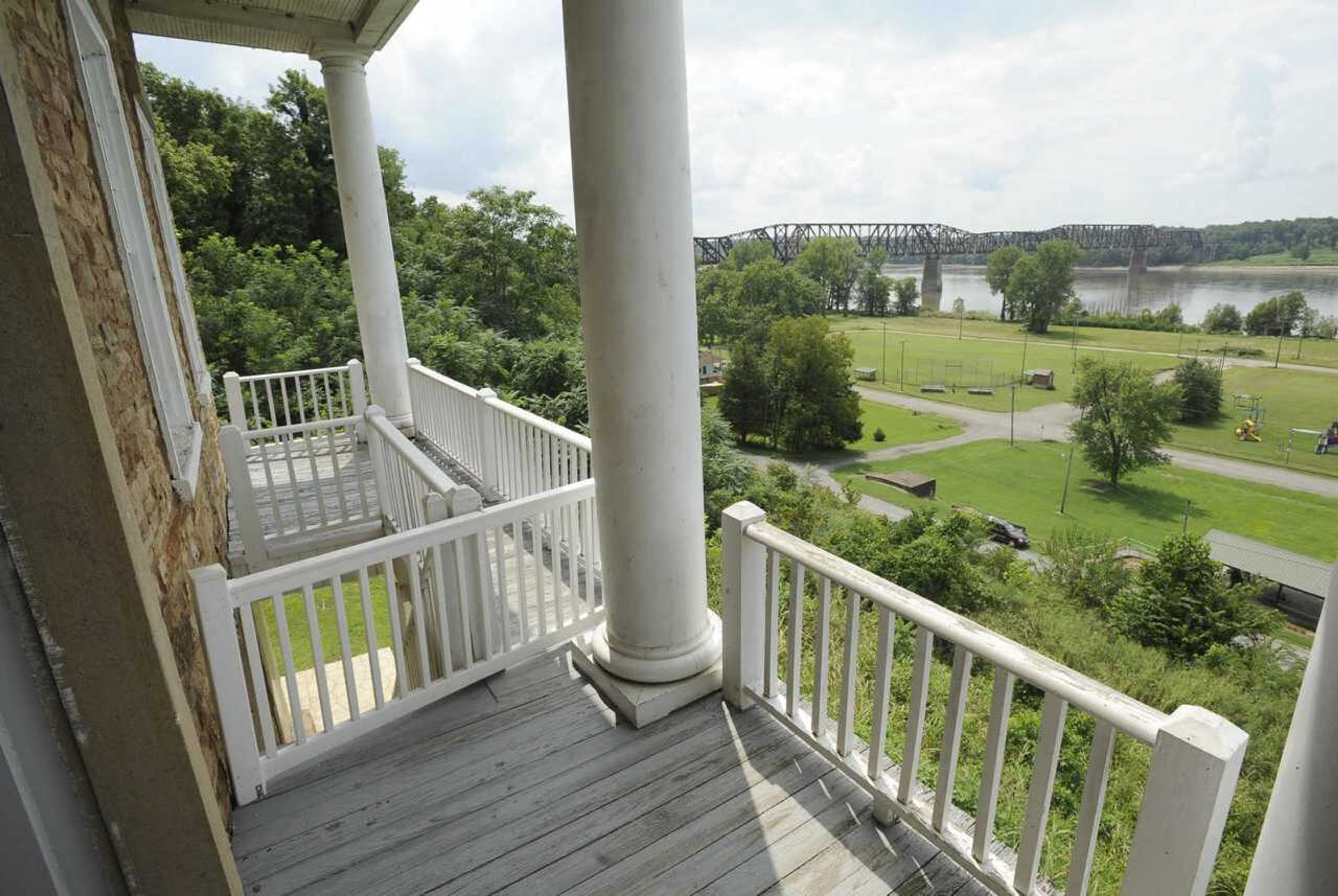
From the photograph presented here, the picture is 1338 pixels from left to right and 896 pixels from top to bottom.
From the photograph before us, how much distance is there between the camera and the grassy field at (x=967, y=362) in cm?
3712

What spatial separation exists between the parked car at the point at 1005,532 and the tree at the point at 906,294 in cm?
1151

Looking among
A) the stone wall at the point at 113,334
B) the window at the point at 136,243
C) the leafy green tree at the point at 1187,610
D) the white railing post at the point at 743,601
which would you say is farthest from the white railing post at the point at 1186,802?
the leafy green tree at the point at 1187,610

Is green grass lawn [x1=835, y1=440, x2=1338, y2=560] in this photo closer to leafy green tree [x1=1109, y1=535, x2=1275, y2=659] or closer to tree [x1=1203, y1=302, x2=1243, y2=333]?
leafy green tree [x1=1109, y1=535, x2=1275, y2=659]

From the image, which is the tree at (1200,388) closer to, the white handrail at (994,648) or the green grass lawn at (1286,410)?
the green grass lawn at (1286,410)

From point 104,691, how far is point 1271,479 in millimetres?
34340

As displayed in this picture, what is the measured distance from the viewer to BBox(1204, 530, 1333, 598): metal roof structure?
20.5m

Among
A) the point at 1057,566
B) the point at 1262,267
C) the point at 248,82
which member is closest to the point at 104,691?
the point at 1262,267

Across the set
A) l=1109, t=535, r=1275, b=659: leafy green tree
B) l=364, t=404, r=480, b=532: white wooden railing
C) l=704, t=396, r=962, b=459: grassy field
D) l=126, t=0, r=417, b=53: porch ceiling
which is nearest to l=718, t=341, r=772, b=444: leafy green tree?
l=704, t=396, r=962, b=459: grassy field

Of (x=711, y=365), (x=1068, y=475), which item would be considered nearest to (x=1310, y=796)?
(x=711, y=365)

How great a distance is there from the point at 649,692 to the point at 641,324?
1.38 meters

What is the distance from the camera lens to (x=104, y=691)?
0.93 meters

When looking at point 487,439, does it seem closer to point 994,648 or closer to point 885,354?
point 994,648

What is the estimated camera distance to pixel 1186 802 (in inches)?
44.1

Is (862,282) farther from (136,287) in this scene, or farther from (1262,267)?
(136,287)
